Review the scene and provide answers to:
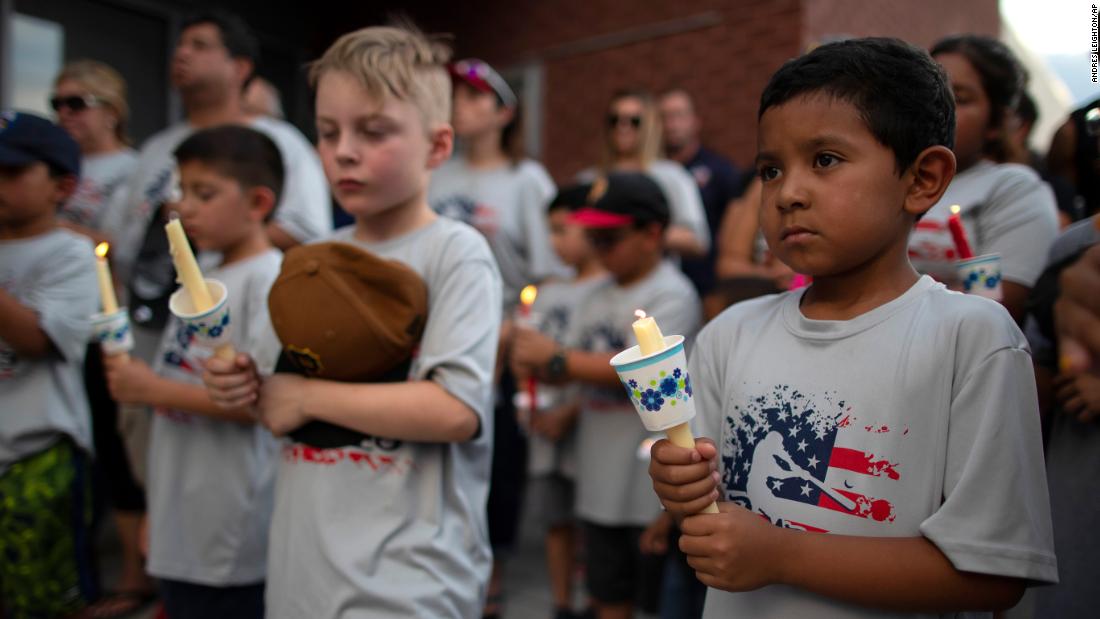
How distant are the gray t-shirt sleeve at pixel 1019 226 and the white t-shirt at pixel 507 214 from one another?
7.18 feet

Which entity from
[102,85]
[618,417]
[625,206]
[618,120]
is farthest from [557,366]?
[102,85]

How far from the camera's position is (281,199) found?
324cm

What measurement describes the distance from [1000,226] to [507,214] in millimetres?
2310

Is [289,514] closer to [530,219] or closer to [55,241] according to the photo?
[55,241]

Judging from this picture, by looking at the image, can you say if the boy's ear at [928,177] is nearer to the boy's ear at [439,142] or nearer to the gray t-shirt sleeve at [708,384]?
the gray t-shirt sleeve at [708,384]

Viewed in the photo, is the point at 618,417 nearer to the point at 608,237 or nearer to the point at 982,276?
the point at 608,237

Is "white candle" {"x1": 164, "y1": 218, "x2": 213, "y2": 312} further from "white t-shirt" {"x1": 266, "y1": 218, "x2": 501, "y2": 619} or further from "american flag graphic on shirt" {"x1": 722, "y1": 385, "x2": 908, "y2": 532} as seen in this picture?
"american flag graphic on shirt" {"x1": 722, "y1": 385, "x2": 908, "y2": 532}

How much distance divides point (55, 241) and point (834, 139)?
2.73 metres

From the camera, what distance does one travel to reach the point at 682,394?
124 centimetres

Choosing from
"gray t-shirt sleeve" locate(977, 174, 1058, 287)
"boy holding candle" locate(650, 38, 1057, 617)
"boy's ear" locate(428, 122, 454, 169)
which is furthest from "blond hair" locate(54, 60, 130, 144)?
"gray t-shirt sleeve" locate(977, 174, 1058, 287)

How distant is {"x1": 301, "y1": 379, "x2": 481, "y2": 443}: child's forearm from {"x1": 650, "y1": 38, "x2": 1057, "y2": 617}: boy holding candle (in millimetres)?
615

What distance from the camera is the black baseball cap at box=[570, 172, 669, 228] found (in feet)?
10.7

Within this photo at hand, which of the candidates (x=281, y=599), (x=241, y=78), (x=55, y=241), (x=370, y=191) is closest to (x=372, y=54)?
(x=370, y=191)

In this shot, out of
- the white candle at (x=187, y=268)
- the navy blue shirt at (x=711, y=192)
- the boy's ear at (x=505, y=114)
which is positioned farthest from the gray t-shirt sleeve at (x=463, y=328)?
the navy blue shirt at (x=711, y=192)
